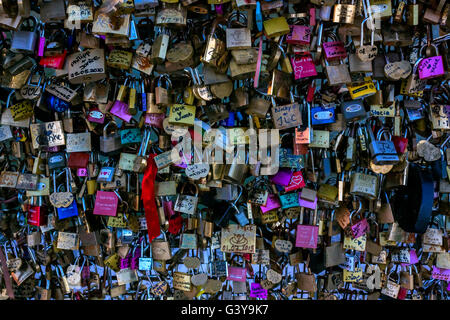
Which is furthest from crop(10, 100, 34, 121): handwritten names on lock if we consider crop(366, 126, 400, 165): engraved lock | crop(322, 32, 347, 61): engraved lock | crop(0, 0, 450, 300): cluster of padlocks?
crop(366, 126, 400, 165): engraved lock

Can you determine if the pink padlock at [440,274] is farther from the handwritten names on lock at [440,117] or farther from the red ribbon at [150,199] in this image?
the red ribbon at [150,199]

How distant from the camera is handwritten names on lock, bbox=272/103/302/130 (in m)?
1.74

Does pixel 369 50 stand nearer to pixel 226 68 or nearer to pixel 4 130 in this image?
pixel 226 68

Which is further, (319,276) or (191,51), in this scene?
(319,276)

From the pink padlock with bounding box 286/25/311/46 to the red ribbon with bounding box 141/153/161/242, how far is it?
94cm

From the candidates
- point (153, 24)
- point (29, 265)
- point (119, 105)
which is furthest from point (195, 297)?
point (153, 24)

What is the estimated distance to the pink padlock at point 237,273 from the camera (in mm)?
2045

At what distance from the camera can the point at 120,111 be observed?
5.97 feet

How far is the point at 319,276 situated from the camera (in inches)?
82.4

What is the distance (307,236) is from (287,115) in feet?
2.27

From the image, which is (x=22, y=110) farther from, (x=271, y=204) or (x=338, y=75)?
(x=338, y=75)

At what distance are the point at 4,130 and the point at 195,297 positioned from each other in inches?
57.3

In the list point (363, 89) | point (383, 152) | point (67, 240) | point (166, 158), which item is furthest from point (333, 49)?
point (67, 240)

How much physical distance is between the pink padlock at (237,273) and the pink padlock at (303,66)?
1.13 metres
